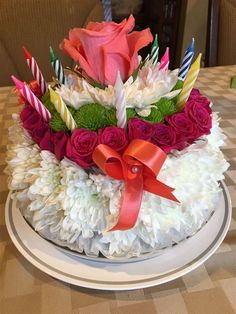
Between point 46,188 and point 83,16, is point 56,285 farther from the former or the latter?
point 83,16

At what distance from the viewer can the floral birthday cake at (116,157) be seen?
0.38 meters

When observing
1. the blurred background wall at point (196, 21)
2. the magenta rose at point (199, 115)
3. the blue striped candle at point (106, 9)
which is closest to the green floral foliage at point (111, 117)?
the magenta rose at point (199, 115)

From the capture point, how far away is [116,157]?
14.6 inches

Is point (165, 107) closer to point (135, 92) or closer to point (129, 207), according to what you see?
point (135, 92)

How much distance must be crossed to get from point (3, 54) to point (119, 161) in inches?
58.0

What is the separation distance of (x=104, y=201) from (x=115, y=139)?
0.08 meters

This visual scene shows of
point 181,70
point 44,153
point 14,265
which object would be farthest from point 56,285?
point 181,70

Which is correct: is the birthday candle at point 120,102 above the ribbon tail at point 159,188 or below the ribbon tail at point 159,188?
above

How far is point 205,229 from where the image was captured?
47cm

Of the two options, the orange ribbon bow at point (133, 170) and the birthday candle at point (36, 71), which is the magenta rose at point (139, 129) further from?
the birthday candle at point (36, 71)

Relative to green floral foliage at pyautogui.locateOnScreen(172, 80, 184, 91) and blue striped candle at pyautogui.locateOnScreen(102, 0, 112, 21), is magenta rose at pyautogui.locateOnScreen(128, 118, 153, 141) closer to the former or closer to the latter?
green floral foliage at pyautogui.locateOnScreen(172, 80, 184, 91)

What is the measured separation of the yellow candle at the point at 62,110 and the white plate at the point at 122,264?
0.18 metres

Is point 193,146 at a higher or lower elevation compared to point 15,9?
lower

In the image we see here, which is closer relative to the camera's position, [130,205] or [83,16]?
[130,205]
